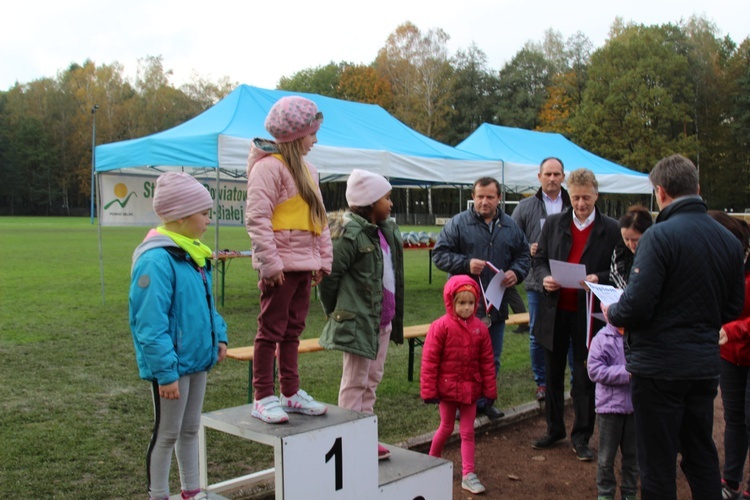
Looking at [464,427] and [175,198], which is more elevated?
[175,198]

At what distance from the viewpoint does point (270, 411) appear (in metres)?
3.49

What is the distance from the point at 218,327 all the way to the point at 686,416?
230 centimetres

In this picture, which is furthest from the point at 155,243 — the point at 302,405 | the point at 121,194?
the point at 121,194

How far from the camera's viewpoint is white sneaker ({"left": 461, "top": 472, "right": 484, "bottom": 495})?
13.9 feet

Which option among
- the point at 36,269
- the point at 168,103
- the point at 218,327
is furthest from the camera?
the point at 168,103

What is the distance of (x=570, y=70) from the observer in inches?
2253

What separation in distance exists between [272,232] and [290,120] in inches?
23.1

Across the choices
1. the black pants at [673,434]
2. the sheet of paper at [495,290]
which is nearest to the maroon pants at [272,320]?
the black pants at [673,434]

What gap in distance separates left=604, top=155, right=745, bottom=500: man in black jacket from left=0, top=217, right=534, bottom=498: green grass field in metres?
2.14

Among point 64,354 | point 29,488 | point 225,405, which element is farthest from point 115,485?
point 64,354

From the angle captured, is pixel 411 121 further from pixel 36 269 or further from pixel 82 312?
pixel 82 312

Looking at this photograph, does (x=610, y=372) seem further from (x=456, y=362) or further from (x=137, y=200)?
(x=137, y=200)

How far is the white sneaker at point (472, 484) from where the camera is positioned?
13.9 ft

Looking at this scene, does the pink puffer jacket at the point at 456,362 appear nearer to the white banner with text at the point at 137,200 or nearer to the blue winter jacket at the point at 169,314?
the blue winter jacket at the point at 169,314
